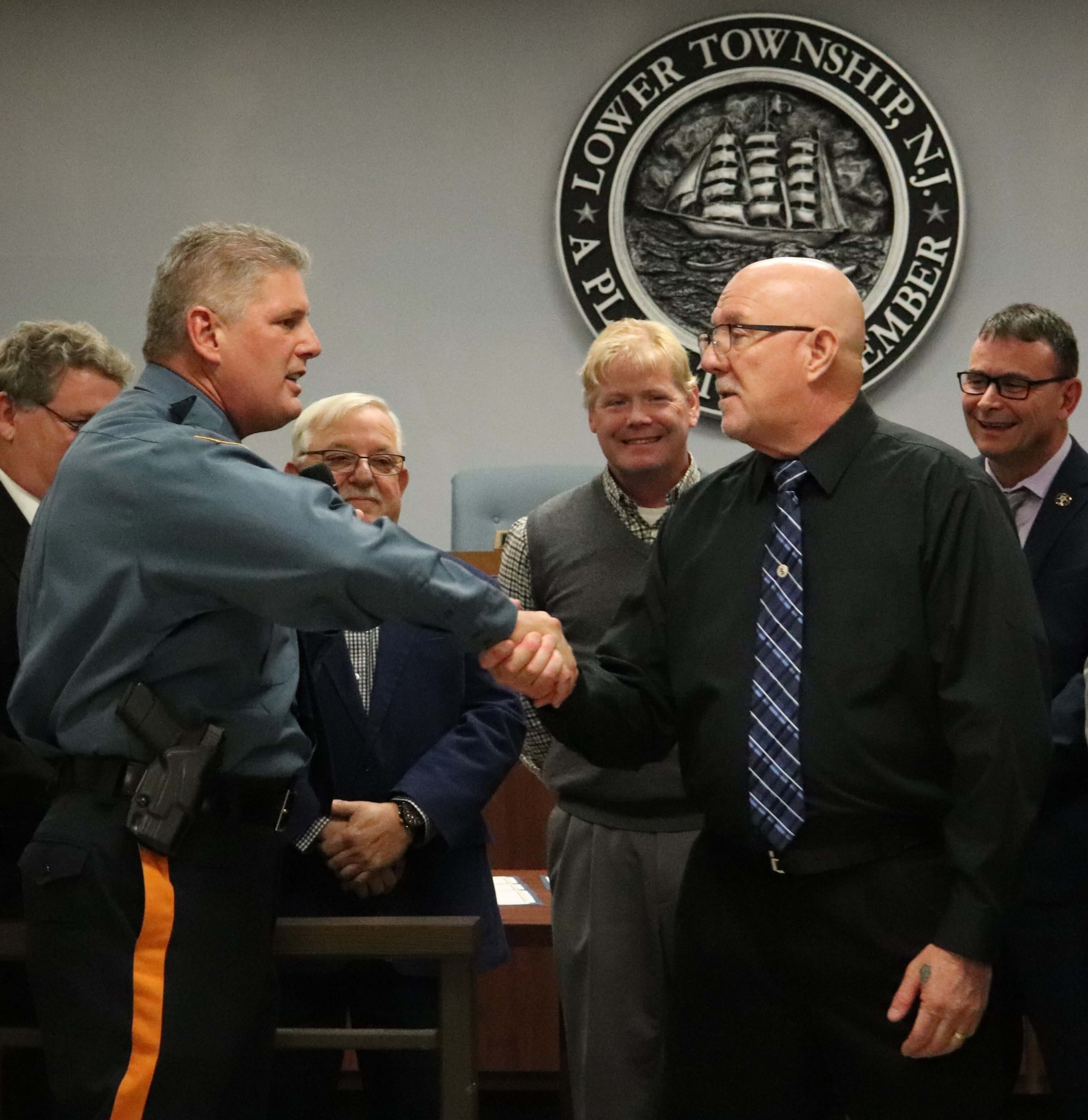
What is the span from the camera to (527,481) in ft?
14.7

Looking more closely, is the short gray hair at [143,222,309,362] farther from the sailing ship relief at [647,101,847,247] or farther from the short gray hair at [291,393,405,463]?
the sailing ship relief at [647,101,847,247]

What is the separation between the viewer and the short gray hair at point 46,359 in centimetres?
220

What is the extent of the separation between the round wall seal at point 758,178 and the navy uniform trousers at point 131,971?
3593mm

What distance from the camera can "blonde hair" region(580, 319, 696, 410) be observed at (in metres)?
2.38

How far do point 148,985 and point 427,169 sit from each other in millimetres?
3978

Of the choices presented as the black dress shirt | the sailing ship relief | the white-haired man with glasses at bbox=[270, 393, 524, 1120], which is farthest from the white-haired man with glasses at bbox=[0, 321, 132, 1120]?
the sailing ship relief

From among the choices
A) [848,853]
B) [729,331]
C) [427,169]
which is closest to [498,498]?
[427,169]

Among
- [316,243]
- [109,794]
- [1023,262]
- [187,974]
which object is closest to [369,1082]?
[187,974]

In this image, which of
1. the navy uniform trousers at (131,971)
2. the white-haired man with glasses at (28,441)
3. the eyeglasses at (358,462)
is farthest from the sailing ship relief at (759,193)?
the navy uniform trousers at (131,971)

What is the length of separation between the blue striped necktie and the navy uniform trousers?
619 mm

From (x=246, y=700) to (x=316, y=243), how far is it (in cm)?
366

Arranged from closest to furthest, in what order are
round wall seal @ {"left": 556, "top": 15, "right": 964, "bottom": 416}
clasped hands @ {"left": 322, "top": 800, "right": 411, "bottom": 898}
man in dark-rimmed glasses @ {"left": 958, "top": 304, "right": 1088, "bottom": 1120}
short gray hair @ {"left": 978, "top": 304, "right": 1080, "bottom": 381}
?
clasped hands @ {"left": 322, "top": 800, "right": 411, "bottom": 898}, man in dark-rimmed glasses @ {"left": 958, "top": 304, "right": 1088, "bottom": 1120}, short gray hair @ {"left": 978, "top": 304, "right": 1080, "bottom": 381}, round wall seal @ {"left": 556, "top": 15, "right": 964, "bottom": 416}

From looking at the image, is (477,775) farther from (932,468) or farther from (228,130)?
(228,130)

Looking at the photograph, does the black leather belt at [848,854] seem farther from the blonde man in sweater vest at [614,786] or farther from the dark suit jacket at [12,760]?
the dark suit jacket at [12,760]
